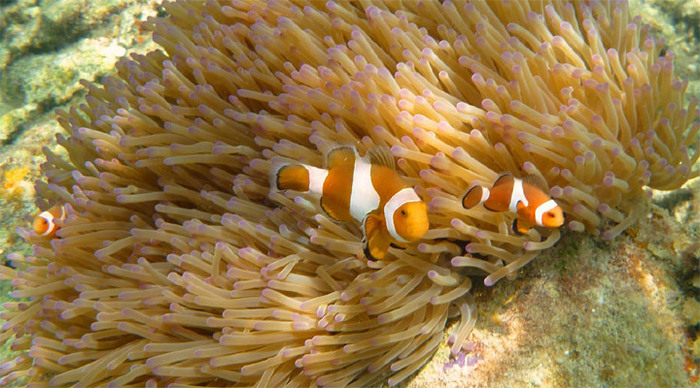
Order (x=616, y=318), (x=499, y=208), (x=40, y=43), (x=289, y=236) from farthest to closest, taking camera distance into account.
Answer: (x=40, y=43) < (x=289, y=236) < (x=616, y=318) < (x=499, y=208)

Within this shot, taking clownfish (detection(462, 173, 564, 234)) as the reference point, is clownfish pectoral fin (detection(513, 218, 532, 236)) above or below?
below

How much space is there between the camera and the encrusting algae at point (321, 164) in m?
1.61

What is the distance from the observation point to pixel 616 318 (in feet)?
Result: 5.16

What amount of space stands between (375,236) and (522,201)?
0.44 meters

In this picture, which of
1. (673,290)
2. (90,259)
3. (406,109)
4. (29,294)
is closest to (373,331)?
(406,109)

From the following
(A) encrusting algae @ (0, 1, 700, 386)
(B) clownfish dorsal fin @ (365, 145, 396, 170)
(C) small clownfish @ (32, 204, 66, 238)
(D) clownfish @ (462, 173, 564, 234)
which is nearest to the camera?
(D) clownfish @ (462, 173, 564, 234)

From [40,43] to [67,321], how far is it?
4969mm

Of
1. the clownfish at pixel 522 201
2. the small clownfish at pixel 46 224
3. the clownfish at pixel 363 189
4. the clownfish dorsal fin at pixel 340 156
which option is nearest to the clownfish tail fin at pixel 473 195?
the clownfish at pixel 522 201

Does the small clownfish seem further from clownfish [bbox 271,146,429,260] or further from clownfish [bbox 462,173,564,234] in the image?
clownfish [bbox 462,173,564,234]

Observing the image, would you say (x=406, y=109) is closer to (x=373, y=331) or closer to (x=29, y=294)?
(x=373, y=331)

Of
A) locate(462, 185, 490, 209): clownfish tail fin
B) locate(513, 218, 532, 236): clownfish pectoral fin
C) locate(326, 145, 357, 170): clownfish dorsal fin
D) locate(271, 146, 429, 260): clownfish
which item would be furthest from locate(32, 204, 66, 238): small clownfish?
locate(513, 218, 532, 236): clownfish pectoral fin

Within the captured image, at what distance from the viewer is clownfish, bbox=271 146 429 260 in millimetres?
1352

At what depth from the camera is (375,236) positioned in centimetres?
138

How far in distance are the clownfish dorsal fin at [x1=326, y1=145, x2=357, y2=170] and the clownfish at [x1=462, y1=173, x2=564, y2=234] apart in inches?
15.2
